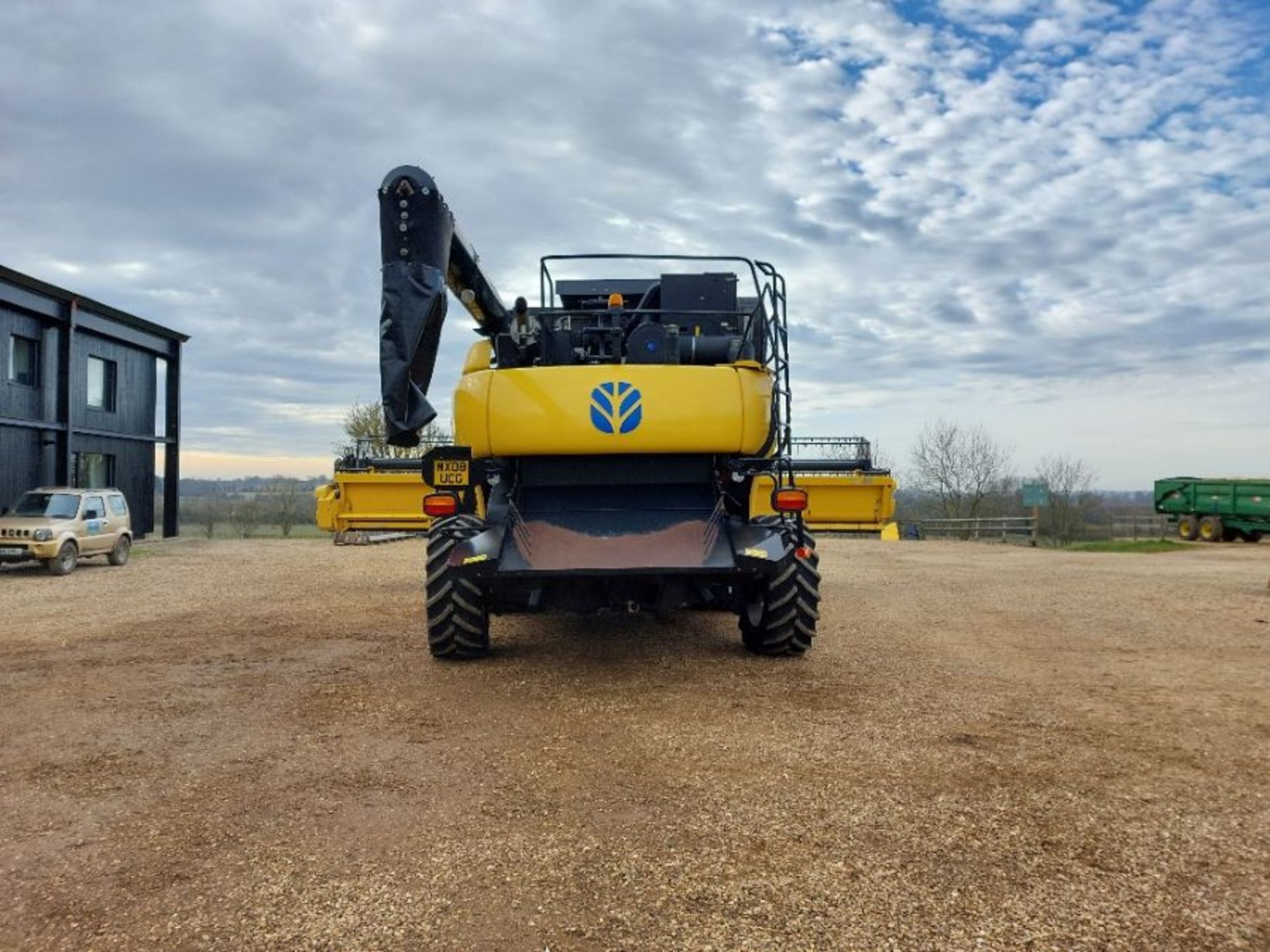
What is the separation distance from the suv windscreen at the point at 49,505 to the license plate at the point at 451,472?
13.5m

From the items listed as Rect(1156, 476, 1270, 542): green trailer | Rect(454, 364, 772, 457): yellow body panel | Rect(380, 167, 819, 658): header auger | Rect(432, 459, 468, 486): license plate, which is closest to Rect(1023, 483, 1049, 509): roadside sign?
Rect(1156, 476, 1270, 542): green trailer

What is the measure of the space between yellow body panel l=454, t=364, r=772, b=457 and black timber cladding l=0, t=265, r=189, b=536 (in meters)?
18.8

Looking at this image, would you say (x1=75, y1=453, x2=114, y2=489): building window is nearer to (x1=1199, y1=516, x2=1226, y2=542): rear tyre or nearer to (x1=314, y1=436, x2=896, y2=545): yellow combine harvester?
(x1=314, y1=436, x2=896, y2=545): yellow combine harvester

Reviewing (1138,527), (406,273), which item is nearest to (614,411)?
(406,273)

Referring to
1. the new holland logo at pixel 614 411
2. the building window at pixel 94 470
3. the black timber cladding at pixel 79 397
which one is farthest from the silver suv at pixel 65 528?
the new holland logo at pixel 614 411

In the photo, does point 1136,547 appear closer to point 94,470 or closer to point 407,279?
point 407,279

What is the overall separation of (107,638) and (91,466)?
18777 mm

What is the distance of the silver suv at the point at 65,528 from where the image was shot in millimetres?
16047

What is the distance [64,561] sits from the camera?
1645cm

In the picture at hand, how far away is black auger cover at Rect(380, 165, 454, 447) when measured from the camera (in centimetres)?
668

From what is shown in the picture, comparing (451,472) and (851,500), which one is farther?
(851,500)

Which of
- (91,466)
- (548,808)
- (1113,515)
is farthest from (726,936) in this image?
(1113,515)

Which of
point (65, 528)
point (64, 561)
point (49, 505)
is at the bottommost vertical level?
point (64, 561)

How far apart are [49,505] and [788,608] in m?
16.1
